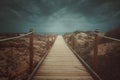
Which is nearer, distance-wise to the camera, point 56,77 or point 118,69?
point 56,77

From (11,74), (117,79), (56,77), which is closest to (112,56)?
(117,79)

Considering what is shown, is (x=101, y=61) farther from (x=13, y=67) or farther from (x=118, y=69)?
(x=13, y=67)

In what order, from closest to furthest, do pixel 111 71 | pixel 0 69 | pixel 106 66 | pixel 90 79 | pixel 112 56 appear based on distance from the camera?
pixel 90 79, pixel 111 71, pixel 106 66, pixel 112 56, pixel 0 69

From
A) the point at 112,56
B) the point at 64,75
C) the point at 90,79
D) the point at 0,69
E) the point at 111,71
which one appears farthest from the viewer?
the point at 0,69

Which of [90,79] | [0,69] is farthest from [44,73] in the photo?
[0,69]

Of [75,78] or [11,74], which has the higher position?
[75,78]

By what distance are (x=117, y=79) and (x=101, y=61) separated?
1988 mm

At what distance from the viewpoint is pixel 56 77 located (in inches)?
210

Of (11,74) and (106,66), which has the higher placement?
(106,66)

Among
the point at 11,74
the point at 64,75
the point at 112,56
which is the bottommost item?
the point at 11,74

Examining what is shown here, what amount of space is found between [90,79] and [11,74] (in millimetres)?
3818

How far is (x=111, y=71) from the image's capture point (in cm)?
614

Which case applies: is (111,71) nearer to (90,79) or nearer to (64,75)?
(90,79)

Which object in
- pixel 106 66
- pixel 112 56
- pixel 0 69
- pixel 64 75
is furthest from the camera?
pixel 0 69
